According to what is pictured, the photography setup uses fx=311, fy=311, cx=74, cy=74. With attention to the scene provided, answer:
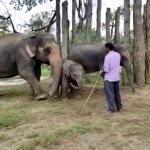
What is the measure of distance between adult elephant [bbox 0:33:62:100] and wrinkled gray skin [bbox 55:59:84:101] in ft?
0.60

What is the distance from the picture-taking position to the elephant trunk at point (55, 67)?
841 cm

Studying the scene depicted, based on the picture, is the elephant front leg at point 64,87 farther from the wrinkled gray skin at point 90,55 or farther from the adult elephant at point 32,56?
the wrinkled gray skin at point 90,55

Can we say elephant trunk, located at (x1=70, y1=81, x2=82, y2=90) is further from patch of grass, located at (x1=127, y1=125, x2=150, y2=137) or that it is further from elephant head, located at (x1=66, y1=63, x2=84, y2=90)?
patch of grass, located at (x1=127, y1=125, x2=150, y2=137)

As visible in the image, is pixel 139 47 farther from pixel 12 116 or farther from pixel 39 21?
pixel 39 21

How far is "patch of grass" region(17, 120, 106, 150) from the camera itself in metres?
4.89

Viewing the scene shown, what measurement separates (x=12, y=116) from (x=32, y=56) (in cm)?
265

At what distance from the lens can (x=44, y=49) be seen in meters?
8.95

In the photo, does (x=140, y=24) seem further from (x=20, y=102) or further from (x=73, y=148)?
(x=73, y=148)

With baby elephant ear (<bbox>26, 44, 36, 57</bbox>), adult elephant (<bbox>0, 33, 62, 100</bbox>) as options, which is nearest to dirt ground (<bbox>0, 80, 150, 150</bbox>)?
adult elephant (<bbox>0, 33, 62, 100</bbox>)

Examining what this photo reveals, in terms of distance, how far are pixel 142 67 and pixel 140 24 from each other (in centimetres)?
153

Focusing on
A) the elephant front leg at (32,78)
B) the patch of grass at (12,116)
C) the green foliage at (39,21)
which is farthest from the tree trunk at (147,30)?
the green foliage at (39,21)

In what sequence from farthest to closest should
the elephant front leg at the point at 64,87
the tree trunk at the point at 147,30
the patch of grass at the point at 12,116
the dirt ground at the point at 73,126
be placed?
the tree trunk at the point at 147,30, the elephant front leg at the point at 64,87, the patch of grass at the point at 12,116, the dirt ground at the point at 73,126

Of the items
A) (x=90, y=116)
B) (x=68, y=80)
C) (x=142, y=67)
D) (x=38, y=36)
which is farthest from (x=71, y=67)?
(x=142, y=67)

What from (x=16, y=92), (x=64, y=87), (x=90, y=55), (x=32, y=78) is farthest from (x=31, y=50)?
(x=16, y=92)
